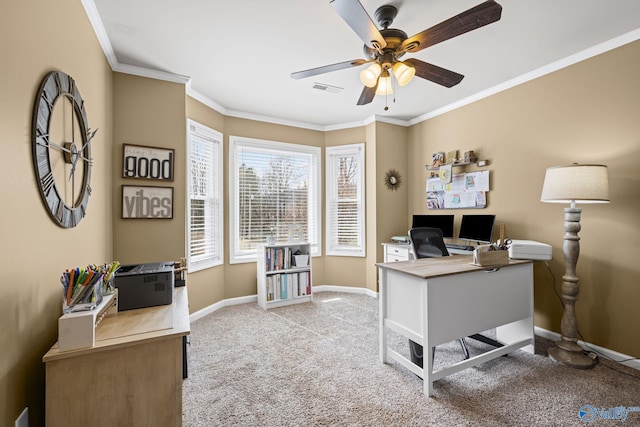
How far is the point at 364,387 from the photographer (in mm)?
2057

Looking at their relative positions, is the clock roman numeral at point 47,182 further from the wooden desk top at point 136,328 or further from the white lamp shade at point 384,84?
the white lamp shade at point 384,84

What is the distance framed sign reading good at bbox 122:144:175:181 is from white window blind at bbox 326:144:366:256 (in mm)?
2463

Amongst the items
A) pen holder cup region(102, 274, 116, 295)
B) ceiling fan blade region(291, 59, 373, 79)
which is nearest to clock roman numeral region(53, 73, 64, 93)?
pen holder cup region(102, 274, 116, 295)

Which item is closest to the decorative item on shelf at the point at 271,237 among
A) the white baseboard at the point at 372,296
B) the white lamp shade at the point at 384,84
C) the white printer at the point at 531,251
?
the white baseboard at the point at 372,296

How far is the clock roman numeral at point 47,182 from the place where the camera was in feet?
4.45

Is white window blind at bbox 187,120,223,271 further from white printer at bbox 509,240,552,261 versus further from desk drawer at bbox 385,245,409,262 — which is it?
white printer at bbox 509,240,552,261

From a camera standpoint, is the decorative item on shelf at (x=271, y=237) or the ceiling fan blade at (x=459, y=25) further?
the decorative item on shelf at (x=271, y=237)

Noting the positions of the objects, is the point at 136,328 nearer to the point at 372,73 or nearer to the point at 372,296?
the point at 372,73

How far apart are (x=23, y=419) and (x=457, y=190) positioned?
4.19 meters

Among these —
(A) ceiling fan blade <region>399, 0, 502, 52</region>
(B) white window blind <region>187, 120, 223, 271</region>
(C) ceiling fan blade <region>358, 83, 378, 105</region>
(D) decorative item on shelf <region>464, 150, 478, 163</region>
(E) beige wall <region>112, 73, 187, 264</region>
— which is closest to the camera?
(A) ceiling fan blade <region>399, 0, 502, 52</region>

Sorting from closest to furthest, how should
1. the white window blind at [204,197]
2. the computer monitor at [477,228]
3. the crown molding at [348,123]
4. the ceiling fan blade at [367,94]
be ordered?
the crown molding at [348,123], the ceiling fan blade at [367,94], the computer monitor at [477,228], the white window blind at [204,197]

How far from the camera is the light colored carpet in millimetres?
1756

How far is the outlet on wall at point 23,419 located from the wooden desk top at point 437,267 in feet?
6.99

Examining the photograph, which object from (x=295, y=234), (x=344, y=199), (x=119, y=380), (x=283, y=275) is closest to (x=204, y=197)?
(x=295, y=234)
